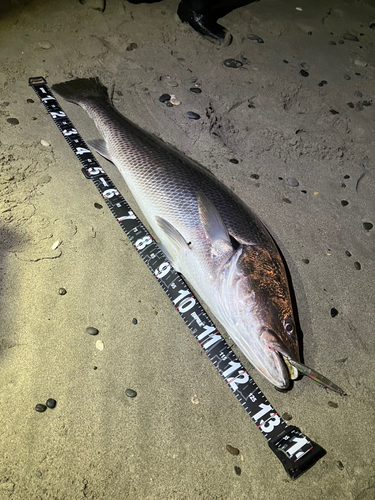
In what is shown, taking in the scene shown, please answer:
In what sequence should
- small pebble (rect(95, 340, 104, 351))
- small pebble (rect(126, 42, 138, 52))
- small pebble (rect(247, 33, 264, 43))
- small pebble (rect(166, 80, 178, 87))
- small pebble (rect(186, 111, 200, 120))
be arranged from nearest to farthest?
small pebble (rect(95, 340, 104, 351)), small pebble (rect(186, 111, 200, 120)), small pebble (rect(166, 80, 178, 87)), small pebble (rect(126, 42, 138, 52)), small pebble (rect(247, 33, 264, 43))

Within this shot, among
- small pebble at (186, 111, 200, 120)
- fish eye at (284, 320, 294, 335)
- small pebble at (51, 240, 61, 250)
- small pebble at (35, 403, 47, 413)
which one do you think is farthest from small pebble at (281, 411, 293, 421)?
small pebble at (186, 111, 200, 120)

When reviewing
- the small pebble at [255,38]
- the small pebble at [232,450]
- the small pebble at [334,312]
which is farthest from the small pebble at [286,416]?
the small pebble at [255,38]

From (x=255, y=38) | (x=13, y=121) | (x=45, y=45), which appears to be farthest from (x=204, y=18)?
(x=13, y=121)

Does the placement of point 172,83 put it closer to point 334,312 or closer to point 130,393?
point 334,312

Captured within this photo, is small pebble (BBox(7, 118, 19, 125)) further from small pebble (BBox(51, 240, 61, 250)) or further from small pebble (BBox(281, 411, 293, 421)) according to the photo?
small pebble (BBox(281, 411, 293, 421))

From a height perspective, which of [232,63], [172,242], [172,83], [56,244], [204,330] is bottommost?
[56,244]

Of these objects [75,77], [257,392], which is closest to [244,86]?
[75,77]

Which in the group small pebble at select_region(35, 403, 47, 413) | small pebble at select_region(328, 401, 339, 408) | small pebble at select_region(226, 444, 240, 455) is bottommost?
small pebble at select_region(35, 403, 47, 413)
